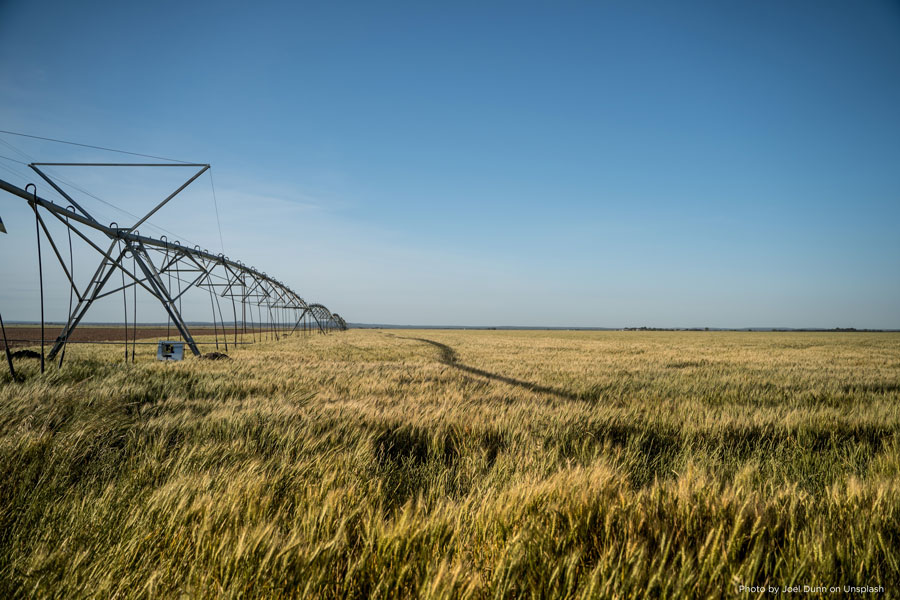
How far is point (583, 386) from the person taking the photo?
7.92 metres

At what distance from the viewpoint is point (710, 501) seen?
196 cm

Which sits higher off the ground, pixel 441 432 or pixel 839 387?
pixel 441 432

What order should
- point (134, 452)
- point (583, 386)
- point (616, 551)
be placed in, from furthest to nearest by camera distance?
point (583, 386) < point (134, 452) < point (616, 551)

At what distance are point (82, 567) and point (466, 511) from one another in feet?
5.35

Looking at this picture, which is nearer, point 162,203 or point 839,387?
point 839,387

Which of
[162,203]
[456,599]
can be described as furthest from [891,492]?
[162,203]

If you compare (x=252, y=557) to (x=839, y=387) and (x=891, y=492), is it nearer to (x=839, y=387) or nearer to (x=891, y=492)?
(x=891, y=492)

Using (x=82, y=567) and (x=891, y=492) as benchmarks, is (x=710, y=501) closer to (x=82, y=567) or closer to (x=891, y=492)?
(x=891, y=492)

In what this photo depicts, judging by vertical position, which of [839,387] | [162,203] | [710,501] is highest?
[162,203]

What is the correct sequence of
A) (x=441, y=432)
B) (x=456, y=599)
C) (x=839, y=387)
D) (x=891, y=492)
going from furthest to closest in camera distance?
(x=839, y=387) < (x=441, y=432) < (x=891, y=492) < (x=456, y=599)

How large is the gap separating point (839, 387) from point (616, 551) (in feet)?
36.0

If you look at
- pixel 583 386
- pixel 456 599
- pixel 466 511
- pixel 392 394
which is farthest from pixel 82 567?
pixel 583 386

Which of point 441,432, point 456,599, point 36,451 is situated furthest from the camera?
point 441,432

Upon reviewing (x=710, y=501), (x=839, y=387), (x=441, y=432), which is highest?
(x=710, y=501)
